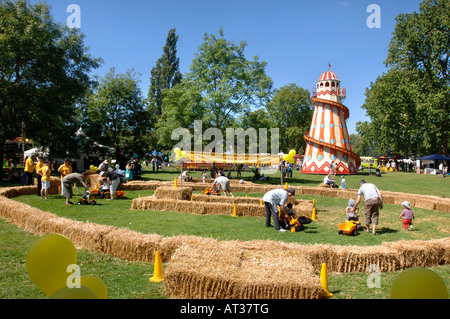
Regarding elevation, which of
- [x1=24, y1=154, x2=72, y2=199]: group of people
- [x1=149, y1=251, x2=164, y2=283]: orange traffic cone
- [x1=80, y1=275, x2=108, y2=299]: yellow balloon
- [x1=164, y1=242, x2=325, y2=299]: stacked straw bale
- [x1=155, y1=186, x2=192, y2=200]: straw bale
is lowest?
[x1=149, y1=251, x2=164, y2=283]: orange traffic cone

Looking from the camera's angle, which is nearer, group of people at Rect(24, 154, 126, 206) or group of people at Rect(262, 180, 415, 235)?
group of people at Rect(262, 180, 415, 235)

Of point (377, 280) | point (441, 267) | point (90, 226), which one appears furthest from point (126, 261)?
point (441, 267)

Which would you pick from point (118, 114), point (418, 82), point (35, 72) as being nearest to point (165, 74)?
point (118, 114)

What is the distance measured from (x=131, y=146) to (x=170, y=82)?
75.7ft

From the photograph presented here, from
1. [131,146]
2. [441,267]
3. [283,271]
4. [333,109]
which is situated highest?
[333,109]

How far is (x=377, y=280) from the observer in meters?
5.81

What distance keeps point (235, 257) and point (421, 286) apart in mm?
3147

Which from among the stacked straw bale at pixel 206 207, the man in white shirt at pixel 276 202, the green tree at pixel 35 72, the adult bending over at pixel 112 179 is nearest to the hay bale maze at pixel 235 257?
the man in white shirt at pixel 276 202

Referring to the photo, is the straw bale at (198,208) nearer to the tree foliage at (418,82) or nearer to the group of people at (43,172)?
the group of people at (43,172)

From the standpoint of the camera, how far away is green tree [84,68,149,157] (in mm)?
39438

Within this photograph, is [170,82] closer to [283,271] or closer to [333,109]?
[333,109]

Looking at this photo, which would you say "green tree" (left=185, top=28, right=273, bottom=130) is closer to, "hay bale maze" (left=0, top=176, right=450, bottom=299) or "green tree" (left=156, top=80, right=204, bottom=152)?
"green tree" (left=156, top=80, right=204, bottom=152)

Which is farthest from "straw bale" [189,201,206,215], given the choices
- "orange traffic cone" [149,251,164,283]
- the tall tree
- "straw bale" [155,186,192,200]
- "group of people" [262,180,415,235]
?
the tall tree

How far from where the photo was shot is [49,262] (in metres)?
3.38
